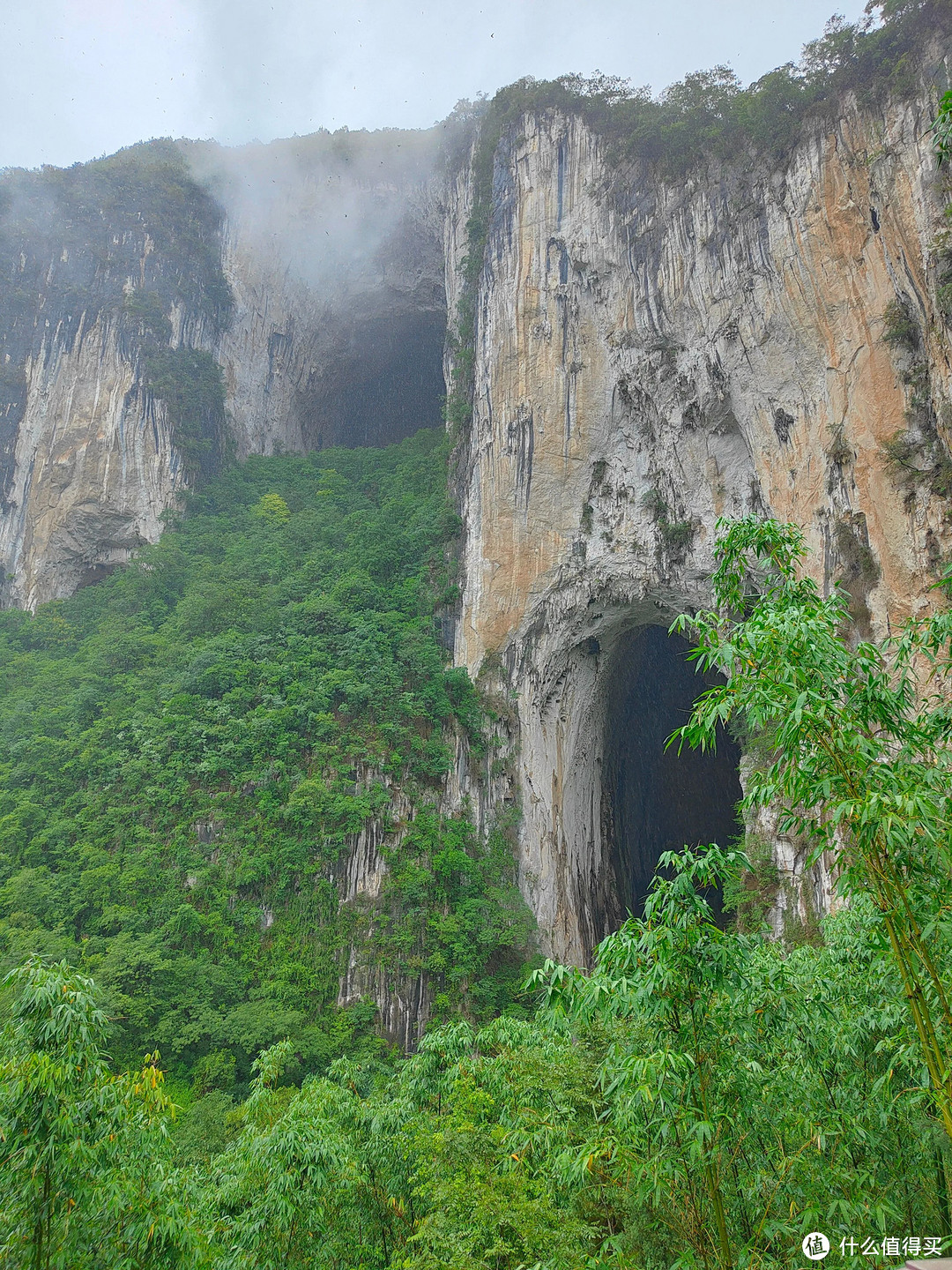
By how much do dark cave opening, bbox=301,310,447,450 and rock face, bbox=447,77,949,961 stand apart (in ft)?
38.1

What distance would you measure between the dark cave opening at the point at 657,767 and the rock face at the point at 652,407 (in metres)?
0.59

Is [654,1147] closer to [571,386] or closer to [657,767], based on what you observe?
[571,386]

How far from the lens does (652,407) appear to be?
16688 millimetres

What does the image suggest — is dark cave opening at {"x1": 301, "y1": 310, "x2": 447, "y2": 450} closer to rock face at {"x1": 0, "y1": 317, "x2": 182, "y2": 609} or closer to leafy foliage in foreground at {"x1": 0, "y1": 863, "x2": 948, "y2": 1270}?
rock face at {"x1": 0, "y1": 317, "x2": 182, "y2": 609}

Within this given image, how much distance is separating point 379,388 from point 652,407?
731 inches

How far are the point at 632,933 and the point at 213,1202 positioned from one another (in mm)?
4303

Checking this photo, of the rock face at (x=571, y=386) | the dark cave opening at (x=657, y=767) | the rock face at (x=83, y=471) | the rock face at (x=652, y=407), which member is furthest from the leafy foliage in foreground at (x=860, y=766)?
the rock face at (x=83, y=471)

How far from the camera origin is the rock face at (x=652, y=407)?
12273 mm

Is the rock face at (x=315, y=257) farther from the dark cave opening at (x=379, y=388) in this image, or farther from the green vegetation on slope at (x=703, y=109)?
the green vegetation on slope at (x=703, y=109)

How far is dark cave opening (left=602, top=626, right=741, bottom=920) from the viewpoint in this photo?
67.7ft

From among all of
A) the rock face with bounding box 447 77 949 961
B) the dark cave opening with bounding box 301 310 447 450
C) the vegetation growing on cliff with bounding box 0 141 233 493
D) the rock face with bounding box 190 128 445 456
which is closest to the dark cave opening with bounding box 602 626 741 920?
the rock face with bounding box 447 77 949 961

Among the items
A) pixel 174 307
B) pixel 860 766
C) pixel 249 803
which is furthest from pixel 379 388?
pixel 860 766

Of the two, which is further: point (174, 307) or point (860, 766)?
point (174, 307)

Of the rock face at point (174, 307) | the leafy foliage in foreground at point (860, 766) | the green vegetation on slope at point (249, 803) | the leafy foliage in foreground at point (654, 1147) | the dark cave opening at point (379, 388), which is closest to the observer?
the leafy foliage in foreground at point (860, 766)
